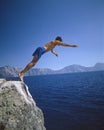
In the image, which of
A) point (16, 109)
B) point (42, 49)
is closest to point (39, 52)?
point (42, 49)

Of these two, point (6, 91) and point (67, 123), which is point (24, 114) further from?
point (67, 123)

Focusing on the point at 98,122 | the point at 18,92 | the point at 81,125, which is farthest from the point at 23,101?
the point at 98,122

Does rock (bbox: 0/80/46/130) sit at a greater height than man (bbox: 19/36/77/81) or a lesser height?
lesser

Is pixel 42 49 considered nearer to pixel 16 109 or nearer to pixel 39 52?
pixel 39 52

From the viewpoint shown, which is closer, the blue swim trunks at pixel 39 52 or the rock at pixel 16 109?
the rock at pixel 16 109

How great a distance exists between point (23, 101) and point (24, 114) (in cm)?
63

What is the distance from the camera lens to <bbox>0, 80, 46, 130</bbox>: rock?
8.01 meters

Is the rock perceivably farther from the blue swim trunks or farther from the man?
the blue swim trunks

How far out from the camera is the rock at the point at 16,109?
8.01 meters

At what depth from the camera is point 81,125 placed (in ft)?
80.5

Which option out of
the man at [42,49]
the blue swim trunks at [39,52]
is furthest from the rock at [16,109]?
the blue swim trunks at [39,52]

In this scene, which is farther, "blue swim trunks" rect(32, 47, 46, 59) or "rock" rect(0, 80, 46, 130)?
"blue swim trunks" rect(32, 47, 46, 59)

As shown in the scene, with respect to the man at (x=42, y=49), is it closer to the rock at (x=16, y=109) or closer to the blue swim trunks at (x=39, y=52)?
the blue swim trunks at (x=39, y=52)

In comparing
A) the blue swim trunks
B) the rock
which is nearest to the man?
the blue swim trunks
